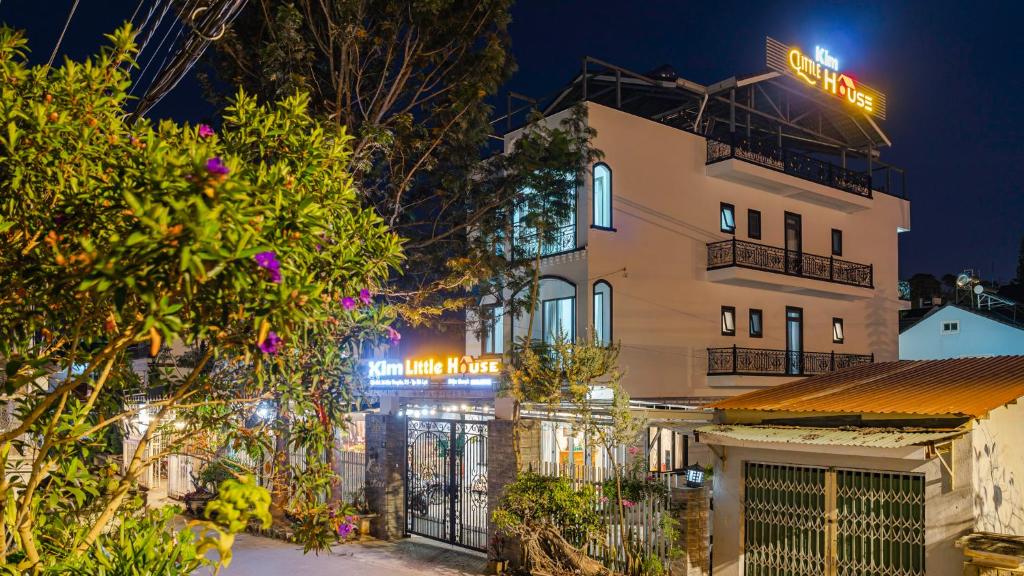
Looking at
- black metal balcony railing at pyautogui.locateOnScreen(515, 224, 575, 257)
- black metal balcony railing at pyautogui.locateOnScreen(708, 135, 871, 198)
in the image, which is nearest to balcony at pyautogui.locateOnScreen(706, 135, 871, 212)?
black metal balcony railing at pyautogui.locateOnScreen(708, 135, 871, 198)

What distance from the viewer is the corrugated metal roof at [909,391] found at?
9.32 meters

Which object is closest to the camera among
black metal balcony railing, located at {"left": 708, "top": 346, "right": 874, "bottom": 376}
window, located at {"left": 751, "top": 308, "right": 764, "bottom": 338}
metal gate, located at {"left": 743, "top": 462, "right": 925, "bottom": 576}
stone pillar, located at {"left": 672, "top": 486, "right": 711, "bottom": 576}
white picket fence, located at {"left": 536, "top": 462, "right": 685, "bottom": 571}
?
metal gate, located at {"left": 743, "top": 462, "right": 925, "bottom": 576}

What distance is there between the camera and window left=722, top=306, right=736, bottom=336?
2378 cm

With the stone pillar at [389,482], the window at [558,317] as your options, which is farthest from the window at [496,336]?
the stone pillar at [389,482]

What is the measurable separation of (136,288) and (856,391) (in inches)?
403

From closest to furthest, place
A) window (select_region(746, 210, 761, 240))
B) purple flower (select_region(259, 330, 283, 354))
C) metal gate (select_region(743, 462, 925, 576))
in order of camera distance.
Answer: purple flower (select_region(259, 330, 283, 354))
metal gate (select_region(743, 462, 925, 576))
window (select_region(746, 210, 761, 240))

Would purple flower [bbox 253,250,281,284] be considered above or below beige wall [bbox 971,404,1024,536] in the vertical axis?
above

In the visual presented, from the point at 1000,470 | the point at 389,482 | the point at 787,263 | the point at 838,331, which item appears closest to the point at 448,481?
the point at 389,482

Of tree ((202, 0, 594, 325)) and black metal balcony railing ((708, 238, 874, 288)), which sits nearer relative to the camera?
tree ((202, 0, 594, 325))

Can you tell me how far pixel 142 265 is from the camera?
11.1 feet

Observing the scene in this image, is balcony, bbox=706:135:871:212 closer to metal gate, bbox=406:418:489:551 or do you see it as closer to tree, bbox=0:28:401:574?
metal gate, bbox=406:418:489:551

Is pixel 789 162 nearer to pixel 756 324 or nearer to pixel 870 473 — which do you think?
pixel 756 324

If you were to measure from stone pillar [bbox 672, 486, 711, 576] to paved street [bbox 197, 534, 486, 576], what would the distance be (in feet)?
12.5

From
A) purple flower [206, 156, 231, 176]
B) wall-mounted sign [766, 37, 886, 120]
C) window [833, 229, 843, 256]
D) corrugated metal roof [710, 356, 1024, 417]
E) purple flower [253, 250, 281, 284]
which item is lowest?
corrugated metal roof [710, 356, 1024, 417]
